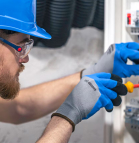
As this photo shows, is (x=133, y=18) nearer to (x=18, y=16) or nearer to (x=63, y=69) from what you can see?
(x=18, y=16)

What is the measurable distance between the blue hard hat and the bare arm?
42cm

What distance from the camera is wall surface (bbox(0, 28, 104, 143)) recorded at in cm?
179

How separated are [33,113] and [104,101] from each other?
52 centimetres

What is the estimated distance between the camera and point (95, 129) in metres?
1.81

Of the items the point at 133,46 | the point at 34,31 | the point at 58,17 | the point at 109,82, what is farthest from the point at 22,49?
the point at 58,17

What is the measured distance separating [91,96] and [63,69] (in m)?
1.15

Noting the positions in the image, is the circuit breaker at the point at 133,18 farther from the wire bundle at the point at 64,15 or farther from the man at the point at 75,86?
the wire bundle at the point at 64,15

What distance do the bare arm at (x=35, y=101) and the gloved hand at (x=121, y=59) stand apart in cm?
21

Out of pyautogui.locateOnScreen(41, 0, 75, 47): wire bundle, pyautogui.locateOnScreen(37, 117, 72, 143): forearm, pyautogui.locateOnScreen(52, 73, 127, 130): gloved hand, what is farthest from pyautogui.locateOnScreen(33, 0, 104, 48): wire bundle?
pyautogui.locateOnScreen(37, 117, 72, 143): forearm

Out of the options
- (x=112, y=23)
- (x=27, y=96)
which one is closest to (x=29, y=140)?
(x=27, y=96)

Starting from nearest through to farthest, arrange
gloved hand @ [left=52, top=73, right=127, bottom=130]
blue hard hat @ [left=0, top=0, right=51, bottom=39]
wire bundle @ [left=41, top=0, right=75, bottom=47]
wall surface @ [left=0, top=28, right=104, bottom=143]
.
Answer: blue hard hat @ [left=0, top=0, right=51, bottom=39] → gloved hand @ [left=52, top=73, right=127, bottom=130] → wire bundle @ [left=41, top=0, right=75, bottom=47] → wall surface @ [left=0, top=28, right=104, bottom=143]

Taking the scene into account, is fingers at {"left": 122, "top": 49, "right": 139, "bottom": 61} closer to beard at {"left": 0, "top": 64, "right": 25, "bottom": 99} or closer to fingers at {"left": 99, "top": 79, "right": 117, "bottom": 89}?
fingers at {"left": 99, "top": 79, "right": 117, "bottom": 89}

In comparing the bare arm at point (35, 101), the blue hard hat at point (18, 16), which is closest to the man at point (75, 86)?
the blue hard hat at point (18, 16)

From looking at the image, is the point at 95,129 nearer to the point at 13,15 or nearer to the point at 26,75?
the point at 26,75
